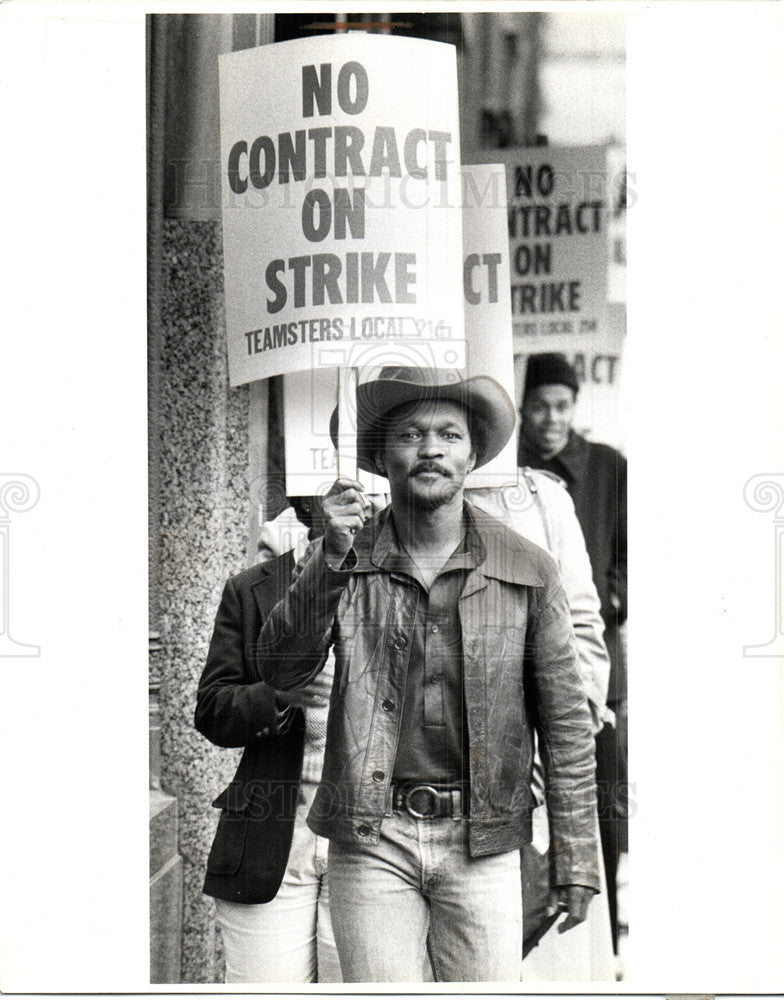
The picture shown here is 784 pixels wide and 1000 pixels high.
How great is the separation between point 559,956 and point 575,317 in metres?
2.41

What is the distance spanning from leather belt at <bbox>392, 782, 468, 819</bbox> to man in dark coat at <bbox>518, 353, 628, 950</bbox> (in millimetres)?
542

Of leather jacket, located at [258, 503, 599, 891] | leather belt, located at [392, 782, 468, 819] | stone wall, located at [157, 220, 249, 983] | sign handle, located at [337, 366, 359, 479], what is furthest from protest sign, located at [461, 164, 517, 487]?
leather belt, located at [392, 782, 468, 819]

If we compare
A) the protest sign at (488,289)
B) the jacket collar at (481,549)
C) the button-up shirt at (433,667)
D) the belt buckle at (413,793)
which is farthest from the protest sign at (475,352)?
the belt buckle at (413,793)

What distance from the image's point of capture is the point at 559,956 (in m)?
4.37

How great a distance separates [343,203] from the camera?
14.2ft

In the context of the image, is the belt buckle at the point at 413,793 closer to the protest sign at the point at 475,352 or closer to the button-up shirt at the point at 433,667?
the button-up shirt at the point at 433,667

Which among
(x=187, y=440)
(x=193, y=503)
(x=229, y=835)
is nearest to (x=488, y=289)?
(x=187, y=440)

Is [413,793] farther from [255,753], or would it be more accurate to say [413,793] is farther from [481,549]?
[481,549]

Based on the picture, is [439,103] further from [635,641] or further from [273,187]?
[635,641]

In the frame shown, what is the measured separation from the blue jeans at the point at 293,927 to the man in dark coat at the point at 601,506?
1082 millimetres

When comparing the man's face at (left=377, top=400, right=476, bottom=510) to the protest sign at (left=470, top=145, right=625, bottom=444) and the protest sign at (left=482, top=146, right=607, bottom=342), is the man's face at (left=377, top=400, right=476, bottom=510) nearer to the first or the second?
the protest sign at (left=470, top=145, right=625, bottom=444)

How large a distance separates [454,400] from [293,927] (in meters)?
2.07

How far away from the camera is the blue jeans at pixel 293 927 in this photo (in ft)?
14.2

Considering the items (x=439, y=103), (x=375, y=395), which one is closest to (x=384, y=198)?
(x=439, y=103)
